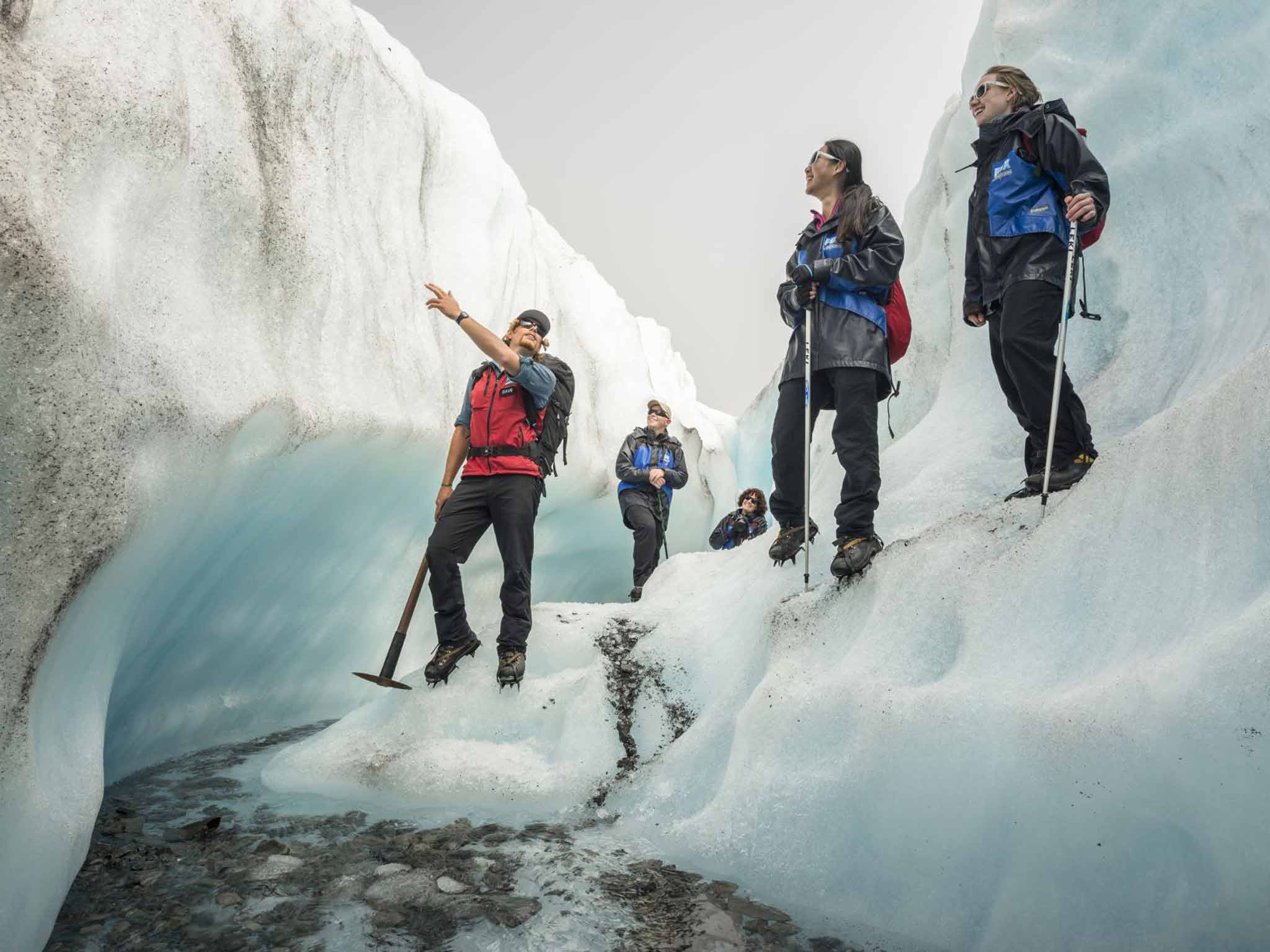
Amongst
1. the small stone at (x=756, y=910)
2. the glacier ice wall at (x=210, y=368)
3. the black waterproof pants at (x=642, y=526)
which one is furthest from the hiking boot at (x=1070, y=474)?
the black waterproof pants at (x=642, y=526)

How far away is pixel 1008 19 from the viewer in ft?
20.1

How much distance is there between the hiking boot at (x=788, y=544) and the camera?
4.25 metres

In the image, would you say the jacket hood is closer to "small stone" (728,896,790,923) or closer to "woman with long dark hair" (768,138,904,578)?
"woman with long dark hair" (768,138,904,578)

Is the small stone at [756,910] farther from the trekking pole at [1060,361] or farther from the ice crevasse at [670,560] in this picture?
the trekking pole at [1060,361]

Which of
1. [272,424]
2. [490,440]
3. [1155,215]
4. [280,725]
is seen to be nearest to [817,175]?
[490,440]

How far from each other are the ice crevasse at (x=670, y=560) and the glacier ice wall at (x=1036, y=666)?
1cm

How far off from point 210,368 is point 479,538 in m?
1.49

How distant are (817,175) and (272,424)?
303 cm

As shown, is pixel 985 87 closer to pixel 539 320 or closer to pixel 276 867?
pixel 539 320

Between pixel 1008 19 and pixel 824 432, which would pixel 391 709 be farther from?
pixel 1008 19

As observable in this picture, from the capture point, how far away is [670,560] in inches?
264

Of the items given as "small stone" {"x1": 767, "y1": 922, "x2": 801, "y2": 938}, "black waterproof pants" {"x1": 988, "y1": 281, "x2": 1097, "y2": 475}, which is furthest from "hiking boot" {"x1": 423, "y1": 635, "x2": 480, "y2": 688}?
"black waterproof pants" {"x1": 988, "y1": 281, "x2": 1097, "y2": 475}

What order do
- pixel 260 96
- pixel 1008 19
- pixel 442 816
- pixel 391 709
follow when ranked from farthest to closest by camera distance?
pixel 1008 19 < pixel 260 96 < pixel 391 709 < pixel 442 816

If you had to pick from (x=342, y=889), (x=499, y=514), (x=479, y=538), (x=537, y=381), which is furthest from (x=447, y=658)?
(x=342, y=889)
